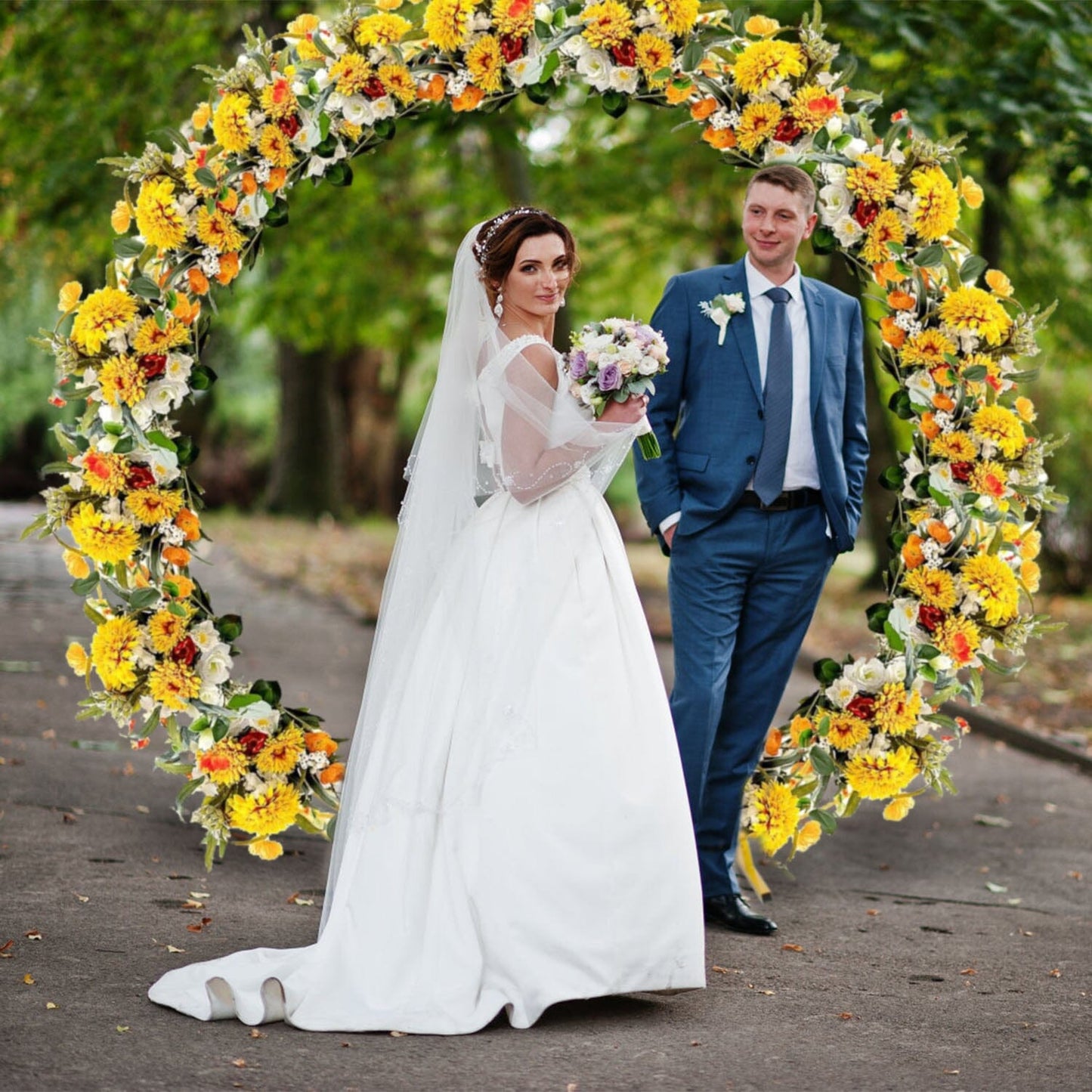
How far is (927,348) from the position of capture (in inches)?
241

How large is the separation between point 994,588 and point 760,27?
2.38 metres

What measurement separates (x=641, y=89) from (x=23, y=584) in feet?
39.4

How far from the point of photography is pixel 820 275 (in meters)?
17.2

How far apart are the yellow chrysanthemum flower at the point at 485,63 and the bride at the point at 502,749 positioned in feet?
3.16

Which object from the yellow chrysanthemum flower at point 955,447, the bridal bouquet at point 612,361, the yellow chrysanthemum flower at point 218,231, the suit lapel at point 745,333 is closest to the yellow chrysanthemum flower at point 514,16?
the yellow chrysanthemum flower at point 218,231

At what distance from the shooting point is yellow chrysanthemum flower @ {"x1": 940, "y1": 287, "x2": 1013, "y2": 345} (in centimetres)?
603

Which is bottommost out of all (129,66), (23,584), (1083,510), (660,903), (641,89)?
(23,584)

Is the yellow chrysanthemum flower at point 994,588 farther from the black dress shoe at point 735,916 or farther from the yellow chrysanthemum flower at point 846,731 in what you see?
the black dress shoe at point 735,916

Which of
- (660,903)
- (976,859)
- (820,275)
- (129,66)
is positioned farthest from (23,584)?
(660,903)

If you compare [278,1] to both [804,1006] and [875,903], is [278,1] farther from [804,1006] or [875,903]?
[804,1006]

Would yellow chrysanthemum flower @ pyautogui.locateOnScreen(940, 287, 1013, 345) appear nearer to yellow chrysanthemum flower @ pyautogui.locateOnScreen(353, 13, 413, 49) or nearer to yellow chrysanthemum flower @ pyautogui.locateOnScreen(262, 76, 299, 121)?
yellow chrysanthemum flower @ pyautogui.locateOnScreen(353, 13, 413, 49)

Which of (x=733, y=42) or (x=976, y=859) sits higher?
(x=733, y=42)

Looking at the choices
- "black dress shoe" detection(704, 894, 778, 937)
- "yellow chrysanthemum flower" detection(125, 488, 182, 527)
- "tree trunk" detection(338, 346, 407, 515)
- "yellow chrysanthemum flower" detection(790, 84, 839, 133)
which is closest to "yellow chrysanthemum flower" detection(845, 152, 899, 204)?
"yellow chrysanthemum flower" detection(790, 84, 839, 133)

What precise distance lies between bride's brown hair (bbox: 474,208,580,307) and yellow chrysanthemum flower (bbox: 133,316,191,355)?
1.33m
